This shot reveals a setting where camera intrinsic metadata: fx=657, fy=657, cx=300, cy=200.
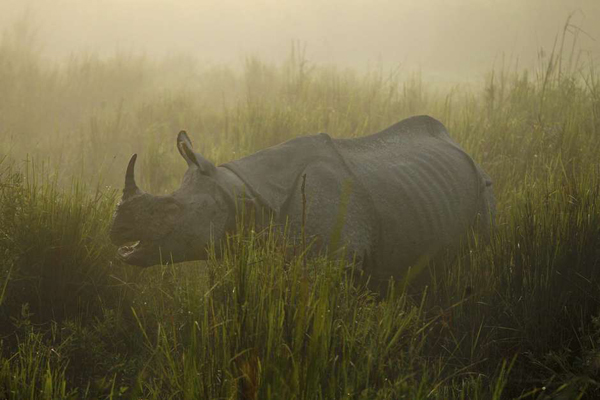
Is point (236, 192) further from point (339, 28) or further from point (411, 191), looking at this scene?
point (339, 28)

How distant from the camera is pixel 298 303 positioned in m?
1.90

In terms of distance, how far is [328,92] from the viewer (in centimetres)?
727

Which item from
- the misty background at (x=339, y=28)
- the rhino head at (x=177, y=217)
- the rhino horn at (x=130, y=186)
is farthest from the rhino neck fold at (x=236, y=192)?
the misty background at (x=339, y=28)

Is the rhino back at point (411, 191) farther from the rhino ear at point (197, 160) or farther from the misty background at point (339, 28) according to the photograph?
the misty background at point (339, 28)

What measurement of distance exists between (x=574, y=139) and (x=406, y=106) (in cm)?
234

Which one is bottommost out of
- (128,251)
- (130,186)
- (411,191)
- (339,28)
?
(128,251)

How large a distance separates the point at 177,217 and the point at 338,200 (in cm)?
71

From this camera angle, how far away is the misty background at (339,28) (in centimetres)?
1544

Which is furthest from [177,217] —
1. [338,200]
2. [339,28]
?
[339,28]

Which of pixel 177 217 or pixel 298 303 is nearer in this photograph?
pixel 298 303

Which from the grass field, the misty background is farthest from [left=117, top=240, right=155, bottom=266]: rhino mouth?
the misty background

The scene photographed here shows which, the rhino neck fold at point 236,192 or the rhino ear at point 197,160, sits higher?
the rhino ear at point 197,160

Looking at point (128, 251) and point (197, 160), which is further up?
point (197, 160)

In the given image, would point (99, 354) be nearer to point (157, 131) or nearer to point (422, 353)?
point (422, 353)
